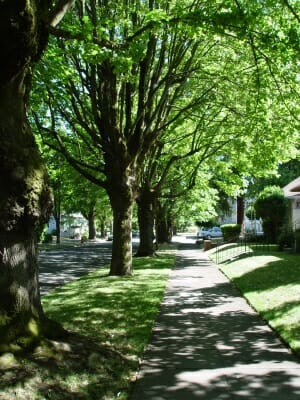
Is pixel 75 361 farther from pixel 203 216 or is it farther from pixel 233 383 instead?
pixel 203 216

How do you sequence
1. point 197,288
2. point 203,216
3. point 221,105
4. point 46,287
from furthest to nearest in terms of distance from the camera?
point 203,216
point 221,105
point 46,287
point 197,288

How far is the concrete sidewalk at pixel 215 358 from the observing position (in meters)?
5.56

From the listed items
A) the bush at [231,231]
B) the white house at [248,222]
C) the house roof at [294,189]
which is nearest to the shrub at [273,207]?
the house roof at [294,189]

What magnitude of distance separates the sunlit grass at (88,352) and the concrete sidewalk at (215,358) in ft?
0.84

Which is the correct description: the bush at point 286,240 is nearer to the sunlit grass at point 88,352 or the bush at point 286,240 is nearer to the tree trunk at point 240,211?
the sunlit grass at point 88,352

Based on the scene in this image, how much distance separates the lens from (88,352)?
630 centimetres

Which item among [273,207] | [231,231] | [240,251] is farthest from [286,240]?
[231,231]

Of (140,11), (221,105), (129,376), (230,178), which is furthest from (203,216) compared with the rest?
(129,376)

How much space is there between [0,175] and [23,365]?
2.11 meters

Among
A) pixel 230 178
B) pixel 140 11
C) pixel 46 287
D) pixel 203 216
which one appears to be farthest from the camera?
pixel 203 216

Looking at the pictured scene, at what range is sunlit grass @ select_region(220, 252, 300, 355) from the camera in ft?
28.4

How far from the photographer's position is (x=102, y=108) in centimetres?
1670

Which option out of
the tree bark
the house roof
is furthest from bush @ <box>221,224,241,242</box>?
the tree bark

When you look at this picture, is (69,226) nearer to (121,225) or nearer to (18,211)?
(121,225)
